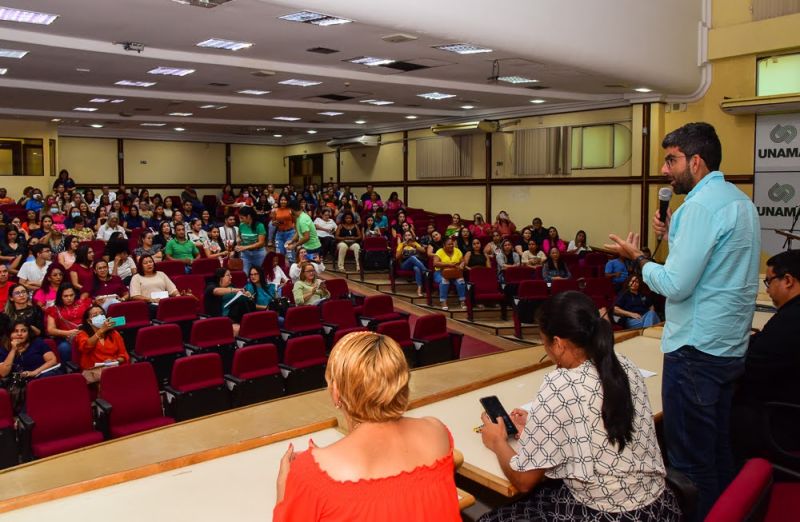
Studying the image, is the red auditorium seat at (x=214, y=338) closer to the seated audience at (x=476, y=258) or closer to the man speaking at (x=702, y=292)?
the man speaking at (x=702, y=292)

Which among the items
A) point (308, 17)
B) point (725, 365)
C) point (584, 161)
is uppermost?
point (308, 17)

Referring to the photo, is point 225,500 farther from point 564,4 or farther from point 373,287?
point 373,287

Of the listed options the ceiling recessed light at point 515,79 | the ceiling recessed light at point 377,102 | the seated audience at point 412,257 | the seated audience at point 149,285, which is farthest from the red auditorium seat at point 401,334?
the ceiling recessed light at point 377,102

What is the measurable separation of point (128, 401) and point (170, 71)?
716cm

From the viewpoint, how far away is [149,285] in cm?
761

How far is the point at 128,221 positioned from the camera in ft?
42.9

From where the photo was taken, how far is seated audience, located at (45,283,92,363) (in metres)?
6.00

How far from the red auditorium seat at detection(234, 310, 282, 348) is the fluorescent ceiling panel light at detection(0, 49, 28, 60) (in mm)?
5181

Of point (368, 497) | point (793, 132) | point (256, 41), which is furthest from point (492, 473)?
point (793, 132)

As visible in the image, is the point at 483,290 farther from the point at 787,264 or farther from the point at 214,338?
the point at 787,264

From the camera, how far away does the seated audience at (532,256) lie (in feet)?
36.6

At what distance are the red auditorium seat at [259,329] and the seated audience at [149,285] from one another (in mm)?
1458

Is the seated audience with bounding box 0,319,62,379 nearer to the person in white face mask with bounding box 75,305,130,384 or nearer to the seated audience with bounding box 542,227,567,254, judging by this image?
the person in white face mask with bounding box 75,305,130,384

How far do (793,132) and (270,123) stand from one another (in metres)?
12.5
